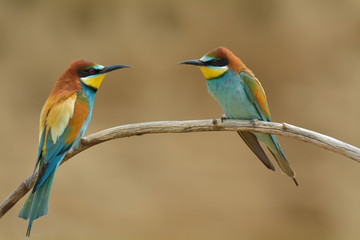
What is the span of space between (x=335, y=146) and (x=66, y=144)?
864mm

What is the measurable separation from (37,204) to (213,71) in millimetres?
795

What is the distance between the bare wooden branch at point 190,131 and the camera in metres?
1.48

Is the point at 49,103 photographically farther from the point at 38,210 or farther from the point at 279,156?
the point at 279,156

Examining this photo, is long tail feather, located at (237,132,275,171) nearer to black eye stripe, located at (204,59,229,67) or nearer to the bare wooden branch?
the bare wooden branch

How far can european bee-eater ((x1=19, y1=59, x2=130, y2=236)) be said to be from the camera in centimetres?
141

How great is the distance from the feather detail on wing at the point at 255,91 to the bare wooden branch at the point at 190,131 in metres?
0.21

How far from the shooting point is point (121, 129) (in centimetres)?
157

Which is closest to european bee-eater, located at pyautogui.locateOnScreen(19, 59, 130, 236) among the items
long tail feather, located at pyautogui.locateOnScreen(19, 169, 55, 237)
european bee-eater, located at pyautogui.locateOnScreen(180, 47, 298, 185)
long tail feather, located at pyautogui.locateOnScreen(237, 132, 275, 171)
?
long tail feather, located at pyautogui.locateOnScreen(19, 169, 55, 237)

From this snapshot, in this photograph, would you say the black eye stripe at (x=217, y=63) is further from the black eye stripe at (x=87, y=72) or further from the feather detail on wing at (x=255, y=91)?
the black eye stripe at (x=87, y=72)

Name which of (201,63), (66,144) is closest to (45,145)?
(66,144)

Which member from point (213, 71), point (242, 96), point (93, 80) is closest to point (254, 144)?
point (242, 96)

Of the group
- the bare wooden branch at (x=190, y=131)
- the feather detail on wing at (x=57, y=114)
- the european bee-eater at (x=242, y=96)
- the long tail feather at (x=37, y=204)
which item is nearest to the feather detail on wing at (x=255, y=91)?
the european bee-eater at (x=242, y=96)

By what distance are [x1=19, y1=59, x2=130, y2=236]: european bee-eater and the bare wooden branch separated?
7 cm

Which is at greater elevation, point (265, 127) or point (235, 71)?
point (235, 71)
